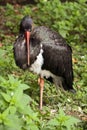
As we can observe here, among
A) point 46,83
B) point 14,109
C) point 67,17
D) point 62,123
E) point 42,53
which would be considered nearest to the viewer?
point 14,109

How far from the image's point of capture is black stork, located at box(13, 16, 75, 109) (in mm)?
6504

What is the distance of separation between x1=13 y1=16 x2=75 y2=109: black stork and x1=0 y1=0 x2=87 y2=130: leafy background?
27 centimetres

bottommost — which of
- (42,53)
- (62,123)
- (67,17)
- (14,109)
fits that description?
(67,17)

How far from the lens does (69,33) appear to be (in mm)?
9953

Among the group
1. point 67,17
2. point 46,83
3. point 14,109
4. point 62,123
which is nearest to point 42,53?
point 46,83

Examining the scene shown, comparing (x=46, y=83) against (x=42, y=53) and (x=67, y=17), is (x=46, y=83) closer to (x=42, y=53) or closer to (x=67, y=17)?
(x=42, y=53)

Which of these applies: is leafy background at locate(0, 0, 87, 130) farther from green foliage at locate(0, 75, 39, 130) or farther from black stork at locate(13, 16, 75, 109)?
black stork at locate(13, 16, 75, 109)

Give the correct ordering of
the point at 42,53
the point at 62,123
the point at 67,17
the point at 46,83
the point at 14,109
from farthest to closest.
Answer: the point at 67,17, the point at 46,83, the point at 42,53, the point at 62,123, the point at 14,109

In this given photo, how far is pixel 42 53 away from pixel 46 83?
113cm

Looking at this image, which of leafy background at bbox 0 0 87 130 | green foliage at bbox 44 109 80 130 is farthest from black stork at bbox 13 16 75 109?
green foliage at bbox 44 109 80 130

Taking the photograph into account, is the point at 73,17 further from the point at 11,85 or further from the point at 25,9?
the point at 11,85

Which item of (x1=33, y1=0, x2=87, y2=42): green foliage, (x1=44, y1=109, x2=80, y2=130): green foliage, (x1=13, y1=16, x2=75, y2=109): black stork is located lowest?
(x1=33, y1=0, x2=87, y2=42): green foliage

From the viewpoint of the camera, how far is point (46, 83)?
7.53 meters

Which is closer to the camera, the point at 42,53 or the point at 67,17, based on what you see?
the point at 42,53
